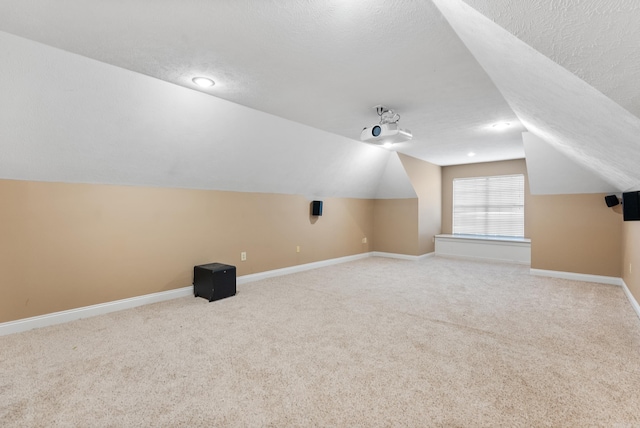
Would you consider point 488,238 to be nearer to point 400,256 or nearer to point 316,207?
point 400,256

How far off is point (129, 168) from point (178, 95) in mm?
1065

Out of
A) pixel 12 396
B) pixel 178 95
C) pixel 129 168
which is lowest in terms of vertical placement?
pixel 12 396

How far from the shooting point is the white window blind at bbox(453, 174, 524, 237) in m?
7.00

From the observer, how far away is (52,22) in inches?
78.2

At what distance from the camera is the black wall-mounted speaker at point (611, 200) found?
4.69 meters

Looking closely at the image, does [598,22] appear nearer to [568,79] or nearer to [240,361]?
[568,79]

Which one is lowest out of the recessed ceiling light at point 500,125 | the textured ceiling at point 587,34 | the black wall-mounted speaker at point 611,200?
the black wall-mounted speaker at point 611,200

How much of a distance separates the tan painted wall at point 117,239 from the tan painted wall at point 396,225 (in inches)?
111

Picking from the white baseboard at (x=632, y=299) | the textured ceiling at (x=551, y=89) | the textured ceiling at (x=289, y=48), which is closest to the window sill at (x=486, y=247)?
the white baseboard at (x=632, y=299)

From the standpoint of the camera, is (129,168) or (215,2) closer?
(215,2)

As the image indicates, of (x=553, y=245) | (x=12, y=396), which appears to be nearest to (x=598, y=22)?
(x=12, y=396)

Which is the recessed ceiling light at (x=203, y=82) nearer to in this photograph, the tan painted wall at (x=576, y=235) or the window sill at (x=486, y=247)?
the tan painted wall at (x=576, y=235)

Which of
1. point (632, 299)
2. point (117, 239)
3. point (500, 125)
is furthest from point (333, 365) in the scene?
point (632, 299)

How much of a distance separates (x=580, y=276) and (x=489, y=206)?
2.58m
